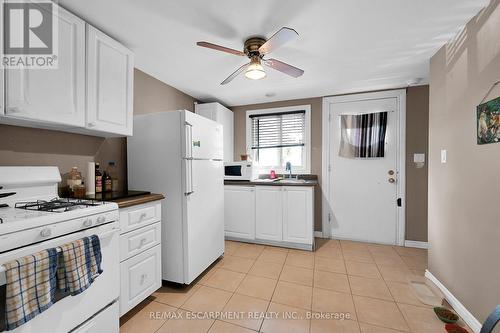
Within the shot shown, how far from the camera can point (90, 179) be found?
5.92 feet

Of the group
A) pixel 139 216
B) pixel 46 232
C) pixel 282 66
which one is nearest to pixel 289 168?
pixel 282 66

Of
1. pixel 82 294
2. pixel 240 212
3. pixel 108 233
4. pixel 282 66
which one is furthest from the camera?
pixel 240 212

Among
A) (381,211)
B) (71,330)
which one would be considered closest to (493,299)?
(381,211)

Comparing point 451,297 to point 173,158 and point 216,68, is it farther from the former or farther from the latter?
point 216,68

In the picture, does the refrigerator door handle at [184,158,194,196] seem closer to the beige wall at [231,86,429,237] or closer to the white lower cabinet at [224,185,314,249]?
the white lower cabinet at [224,185,314,249]

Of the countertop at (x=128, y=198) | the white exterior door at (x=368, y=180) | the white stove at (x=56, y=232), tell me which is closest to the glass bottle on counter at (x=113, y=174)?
the countertop at (x=128, y=198)

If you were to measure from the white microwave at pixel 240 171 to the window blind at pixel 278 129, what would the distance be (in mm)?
694

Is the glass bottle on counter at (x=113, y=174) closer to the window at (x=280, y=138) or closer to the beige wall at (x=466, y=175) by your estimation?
the window at (x=280, y=138)

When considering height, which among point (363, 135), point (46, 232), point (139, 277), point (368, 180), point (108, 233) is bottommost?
point (139, 277)

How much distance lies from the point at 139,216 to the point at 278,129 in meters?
2.71

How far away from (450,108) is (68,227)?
2.95 metres

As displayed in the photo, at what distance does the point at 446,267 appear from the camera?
1885 millimetres

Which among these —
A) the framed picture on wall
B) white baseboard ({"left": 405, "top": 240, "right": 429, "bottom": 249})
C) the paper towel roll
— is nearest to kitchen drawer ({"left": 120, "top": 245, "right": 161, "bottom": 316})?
the paper towel roll

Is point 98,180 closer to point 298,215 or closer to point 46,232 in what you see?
point 46,232
